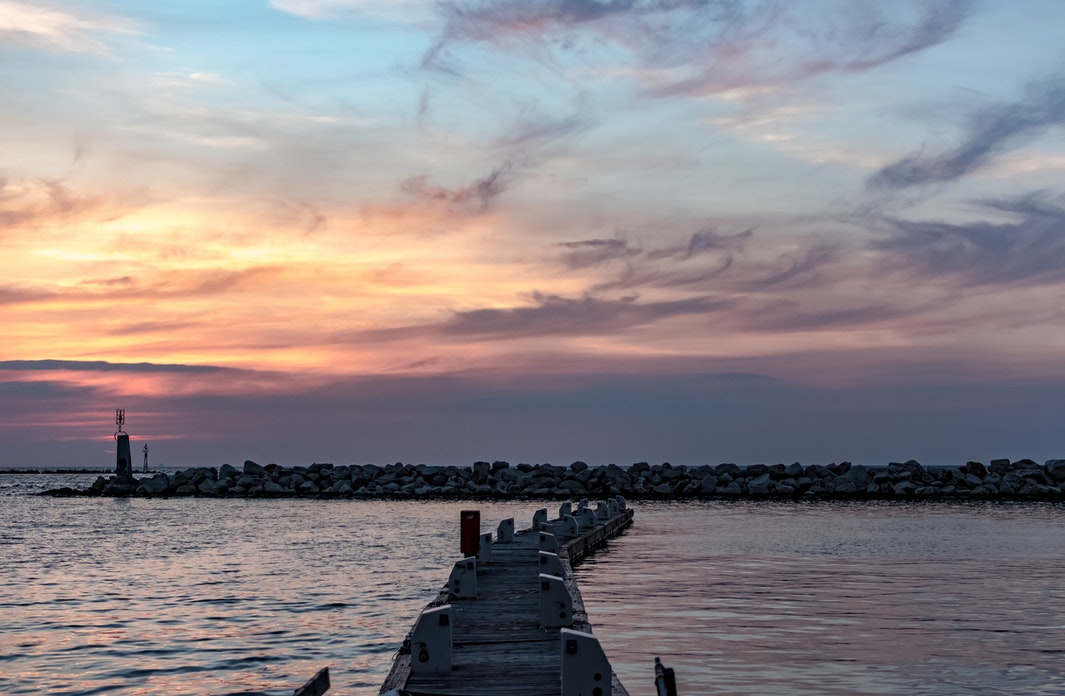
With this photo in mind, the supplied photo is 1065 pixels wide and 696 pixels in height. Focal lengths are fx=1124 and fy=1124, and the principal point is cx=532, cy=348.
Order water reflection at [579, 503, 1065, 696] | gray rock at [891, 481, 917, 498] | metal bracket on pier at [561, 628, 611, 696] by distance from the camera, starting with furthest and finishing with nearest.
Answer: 1. gray rock at [891, 481, 917, 498]
2. water reflection at [579, 503, 1065, 696]
3. metal bracket on pier at [561, 628, 611, 696]

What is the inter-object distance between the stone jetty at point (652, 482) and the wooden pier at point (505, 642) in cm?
4640

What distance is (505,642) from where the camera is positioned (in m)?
15.1

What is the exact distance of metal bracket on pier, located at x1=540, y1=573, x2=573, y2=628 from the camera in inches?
624

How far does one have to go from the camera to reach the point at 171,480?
85938mm

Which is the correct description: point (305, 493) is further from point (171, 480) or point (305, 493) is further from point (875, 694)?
point (875, 694)

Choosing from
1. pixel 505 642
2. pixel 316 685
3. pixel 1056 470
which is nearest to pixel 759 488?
pixel 1056 470

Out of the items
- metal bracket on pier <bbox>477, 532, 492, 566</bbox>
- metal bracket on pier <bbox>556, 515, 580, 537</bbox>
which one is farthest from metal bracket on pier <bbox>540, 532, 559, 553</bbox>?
metal bracket on pier <bbox>556, 515, 580, 537</bbox>

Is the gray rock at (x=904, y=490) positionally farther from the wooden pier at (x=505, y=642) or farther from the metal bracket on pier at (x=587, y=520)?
the wooden pier at (x=505, y=642)

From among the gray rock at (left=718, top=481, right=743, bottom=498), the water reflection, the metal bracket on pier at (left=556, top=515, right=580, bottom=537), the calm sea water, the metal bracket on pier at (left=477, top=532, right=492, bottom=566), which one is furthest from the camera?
the gray rock at (left=718, top=481, right=743, bottom=498)

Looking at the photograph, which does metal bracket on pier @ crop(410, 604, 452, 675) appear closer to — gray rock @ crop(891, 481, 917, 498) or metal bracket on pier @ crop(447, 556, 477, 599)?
metal bracket on pier @ crop(447, 556, 477, 599)

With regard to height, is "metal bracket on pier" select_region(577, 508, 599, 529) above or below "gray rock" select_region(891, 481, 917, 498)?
above

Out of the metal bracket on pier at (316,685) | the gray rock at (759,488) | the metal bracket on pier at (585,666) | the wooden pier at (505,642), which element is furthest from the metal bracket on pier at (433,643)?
the gray rock at (759,488)

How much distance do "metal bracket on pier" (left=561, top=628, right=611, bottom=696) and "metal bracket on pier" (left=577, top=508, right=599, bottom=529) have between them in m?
24.8

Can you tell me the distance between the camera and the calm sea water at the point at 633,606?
16.4m
